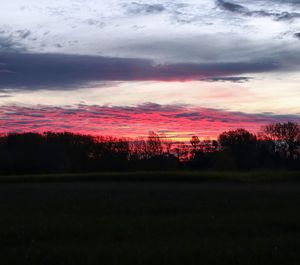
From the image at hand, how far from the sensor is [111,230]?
16.7 metres

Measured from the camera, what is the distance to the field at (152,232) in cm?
1235

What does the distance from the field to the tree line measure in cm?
6669

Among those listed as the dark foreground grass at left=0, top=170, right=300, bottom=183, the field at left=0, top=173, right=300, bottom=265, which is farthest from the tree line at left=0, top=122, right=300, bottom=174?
the field at left=0, top=173, right=300, bottom=265

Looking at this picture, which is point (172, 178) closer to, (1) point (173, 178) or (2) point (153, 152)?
(1) point (173, 178)

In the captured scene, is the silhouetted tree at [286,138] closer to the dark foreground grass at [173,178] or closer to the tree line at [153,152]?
the tree line at [153,152]

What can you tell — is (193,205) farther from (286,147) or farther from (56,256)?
(286,147)

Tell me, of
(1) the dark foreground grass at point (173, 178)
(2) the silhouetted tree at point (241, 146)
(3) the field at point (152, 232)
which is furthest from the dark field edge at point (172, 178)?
(2) the silhouetted tree at point (241, 146)

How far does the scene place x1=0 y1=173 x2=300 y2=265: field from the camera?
1235 cm

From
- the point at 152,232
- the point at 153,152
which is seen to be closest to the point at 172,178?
the point at 152,232

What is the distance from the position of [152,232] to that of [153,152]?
105 m

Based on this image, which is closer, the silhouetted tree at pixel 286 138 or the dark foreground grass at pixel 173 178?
the dark foreground grass at pixel 173 178

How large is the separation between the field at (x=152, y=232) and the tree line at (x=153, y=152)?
66.7m

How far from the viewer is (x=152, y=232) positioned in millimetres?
16375

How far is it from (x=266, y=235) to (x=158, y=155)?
335ft
